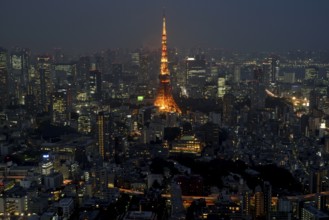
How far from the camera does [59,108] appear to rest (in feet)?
44.7

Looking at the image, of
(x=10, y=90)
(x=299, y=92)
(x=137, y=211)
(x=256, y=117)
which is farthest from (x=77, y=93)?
(x=137, y=211)

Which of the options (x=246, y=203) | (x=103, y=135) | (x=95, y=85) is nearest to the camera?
(x=246, y=203)

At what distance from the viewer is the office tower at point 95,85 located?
15828 mm

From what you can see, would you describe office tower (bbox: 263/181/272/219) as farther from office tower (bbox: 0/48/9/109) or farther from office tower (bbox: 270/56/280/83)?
office tower (bbox: 270/56/280/83)

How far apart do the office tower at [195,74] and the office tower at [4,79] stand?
6021 millimetres

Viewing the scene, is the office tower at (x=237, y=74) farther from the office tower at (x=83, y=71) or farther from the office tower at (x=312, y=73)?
the office tower at (x=83, y=71)

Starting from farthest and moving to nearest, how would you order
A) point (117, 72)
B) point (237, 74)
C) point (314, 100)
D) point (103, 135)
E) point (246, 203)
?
point (237, 74) < point (117, 72) < point (314, 100) < point (103, 135) < point (246, 203)

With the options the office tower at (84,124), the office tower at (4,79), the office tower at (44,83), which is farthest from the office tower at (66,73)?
the office tower at (84,124)

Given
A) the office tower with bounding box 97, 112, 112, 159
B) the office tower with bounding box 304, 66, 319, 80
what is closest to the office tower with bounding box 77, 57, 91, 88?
the office tower with bounding box 97, 112, 112, 159

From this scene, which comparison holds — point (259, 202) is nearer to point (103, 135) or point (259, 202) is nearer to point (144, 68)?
point (103, 135)

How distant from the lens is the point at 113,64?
1927 cm

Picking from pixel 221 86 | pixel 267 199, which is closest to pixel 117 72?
pixel 221 86

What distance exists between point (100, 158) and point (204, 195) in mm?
2772

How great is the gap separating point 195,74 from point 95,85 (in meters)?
4.27
